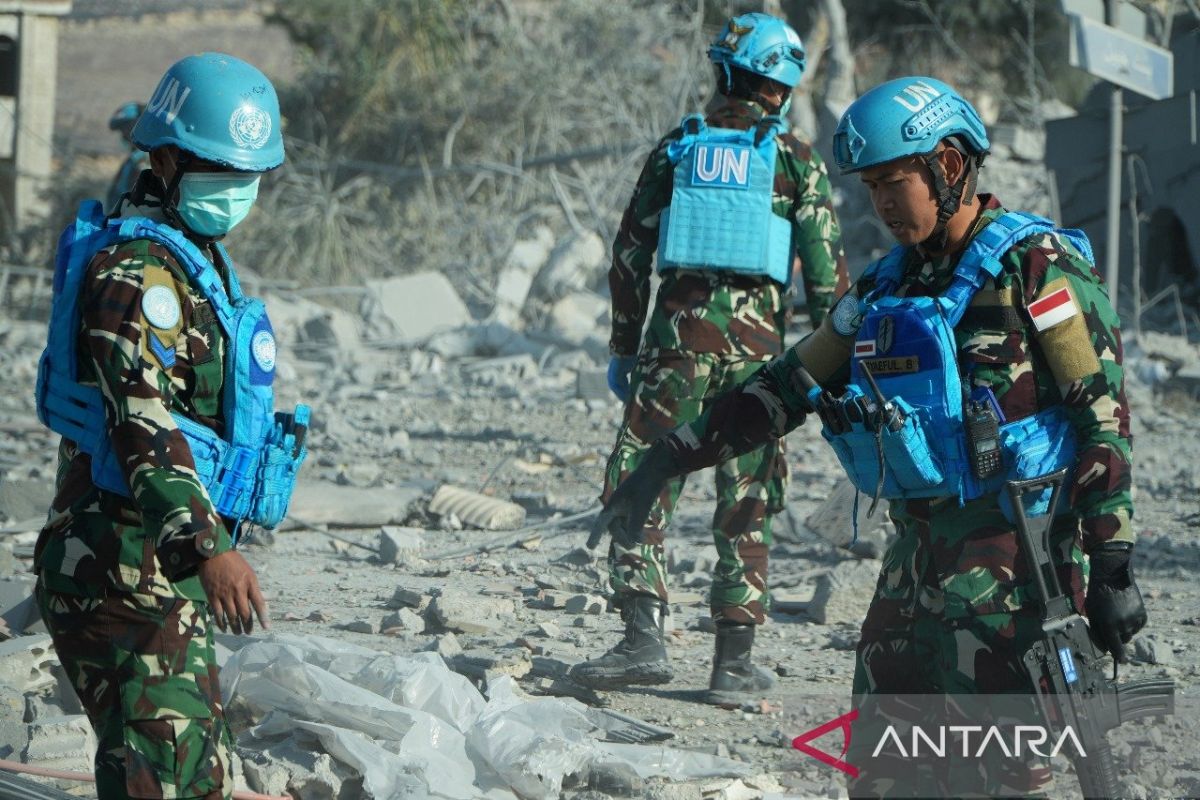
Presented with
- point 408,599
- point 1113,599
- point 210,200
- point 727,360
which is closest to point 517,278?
point 408,599

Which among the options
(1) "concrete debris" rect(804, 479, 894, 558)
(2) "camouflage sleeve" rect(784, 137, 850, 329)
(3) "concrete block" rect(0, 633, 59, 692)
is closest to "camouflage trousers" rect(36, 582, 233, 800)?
(3) "concrete block" rect(0, 633, 59, 692)

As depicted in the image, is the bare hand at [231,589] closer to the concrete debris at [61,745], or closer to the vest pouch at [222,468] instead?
the vest pouch at [222,468]

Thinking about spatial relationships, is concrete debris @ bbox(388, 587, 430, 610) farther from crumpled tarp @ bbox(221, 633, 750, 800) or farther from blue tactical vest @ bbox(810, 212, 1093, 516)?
blue tactical vest @ bbox(810, 212, 1093, 516)

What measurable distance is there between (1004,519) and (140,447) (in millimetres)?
1535

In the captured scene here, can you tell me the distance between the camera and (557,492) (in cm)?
827

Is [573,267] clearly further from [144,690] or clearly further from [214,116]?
[144,690]

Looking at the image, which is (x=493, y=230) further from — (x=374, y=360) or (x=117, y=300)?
(x=117, y=300)

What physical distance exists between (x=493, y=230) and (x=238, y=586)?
13.2 metres

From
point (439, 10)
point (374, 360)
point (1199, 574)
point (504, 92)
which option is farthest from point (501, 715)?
point (439, 10)

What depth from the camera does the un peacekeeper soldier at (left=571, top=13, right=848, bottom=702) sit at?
470cm

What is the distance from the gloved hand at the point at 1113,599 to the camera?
8.64 feet

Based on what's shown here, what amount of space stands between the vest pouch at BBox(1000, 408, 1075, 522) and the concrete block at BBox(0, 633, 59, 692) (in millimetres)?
3002

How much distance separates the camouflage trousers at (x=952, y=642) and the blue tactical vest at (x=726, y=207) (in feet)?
6.31

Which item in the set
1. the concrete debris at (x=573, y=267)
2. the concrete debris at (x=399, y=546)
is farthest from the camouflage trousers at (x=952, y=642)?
the concrete debris at (x=573, y=267)
